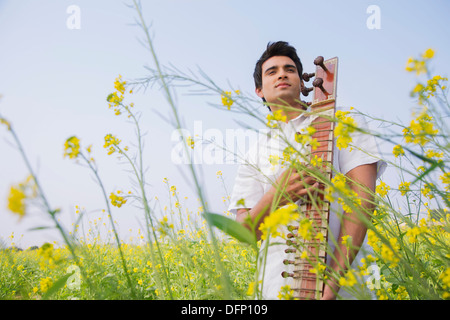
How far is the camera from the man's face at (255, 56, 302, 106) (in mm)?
1938

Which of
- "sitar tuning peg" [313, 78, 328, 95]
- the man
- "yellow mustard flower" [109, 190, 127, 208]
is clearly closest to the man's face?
the man

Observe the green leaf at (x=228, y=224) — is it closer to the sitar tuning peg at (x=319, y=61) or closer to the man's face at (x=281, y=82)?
the sitar tuning peg at (x=319, y=61)

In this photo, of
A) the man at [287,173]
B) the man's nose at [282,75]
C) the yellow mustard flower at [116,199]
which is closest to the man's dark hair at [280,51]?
the man at [287,173]

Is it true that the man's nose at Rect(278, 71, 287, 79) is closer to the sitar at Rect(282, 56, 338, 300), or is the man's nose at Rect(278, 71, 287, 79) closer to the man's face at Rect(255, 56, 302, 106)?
the man's face at Rect(255, 56, 302, 106)

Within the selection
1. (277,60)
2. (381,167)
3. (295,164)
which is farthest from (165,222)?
(277,60)

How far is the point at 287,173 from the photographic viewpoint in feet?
3.72

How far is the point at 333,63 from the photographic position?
1697mm

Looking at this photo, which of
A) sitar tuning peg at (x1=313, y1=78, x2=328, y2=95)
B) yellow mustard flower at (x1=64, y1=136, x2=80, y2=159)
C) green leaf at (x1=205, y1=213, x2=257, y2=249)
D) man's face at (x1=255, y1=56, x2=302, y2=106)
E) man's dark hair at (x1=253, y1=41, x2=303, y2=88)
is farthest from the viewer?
man's dark hair at (x1=253, y1=41, x2=303, y2=88)

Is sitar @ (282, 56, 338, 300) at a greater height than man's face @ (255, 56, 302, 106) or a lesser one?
lesser

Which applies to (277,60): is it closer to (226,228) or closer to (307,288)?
(307,288)

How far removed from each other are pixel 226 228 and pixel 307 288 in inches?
29.9

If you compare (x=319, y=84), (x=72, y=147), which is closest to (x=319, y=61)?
(x=319, y=84)

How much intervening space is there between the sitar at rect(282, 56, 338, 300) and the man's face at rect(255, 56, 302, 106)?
8 cm

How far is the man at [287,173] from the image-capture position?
49.7 inches
